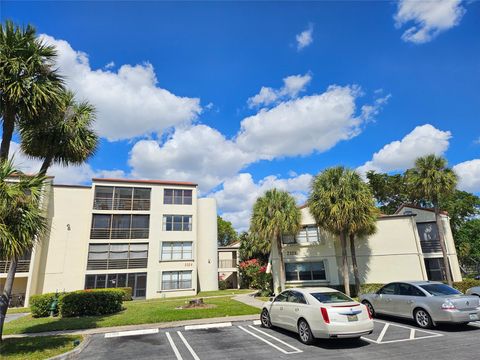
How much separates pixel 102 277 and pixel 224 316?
61.4ft

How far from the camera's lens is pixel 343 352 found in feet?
25.4

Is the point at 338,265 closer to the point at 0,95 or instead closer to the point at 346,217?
the point at 346,217

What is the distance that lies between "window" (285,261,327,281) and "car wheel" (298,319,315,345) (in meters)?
16.5

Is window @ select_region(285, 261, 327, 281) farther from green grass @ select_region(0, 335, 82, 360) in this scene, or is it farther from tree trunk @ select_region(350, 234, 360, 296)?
green grass @ select_region(0, 335, 82, 360)

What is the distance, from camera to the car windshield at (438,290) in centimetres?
1027

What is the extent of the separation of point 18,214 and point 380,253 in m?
24.0

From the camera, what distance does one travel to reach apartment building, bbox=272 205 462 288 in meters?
23.3

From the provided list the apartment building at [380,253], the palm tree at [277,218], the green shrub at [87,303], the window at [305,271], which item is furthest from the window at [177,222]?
the green shrub at [87,303]

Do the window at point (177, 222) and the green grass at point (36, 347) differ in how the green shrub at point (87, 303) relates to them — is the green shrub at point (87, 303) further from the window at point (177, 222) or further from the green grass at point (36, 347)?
the window at point (177, 222)

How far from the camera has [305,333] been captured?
864 centimetres

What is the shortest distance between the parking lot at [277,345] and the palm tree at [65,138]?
7325 millimetres

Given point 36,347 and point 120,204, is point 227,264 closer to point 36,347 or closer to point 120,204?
point 120,204

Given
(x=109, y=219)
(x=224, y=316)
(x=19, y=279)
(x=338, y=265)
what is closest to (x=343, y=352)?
(x=224, y=316)

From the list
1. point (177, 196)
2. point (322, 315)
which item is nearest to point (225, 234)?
point (177, 196)
